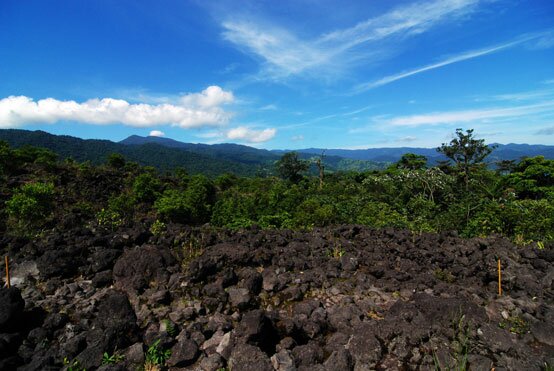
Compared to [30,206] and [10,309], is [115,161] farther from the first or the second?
[10,309]

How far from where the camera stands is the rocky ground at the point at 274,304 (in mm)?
4676

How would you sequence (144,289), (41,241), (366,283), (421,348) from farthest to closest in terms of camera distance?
(41,241) → (366,283) → (144,289) → (421,348)

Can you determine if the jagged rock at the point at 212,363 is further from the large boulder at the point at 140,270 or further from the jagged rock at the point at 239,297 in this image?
the large boulder at the point at 140,270

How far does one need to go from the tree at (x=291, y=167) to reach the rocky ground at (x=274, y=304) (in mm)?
40880

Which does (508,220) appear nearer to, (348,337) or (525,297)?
(525,297)

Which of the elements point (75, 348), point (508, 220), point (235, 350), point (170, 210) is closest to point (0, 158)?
point (170, 210)

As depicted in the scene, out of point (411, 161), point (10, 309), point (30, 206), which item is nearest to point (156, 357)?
point (10, 309)

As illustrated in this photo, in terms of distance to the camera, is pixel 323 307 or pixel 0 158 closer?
pixel 323 307

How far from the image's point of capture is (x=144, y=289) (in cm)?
697

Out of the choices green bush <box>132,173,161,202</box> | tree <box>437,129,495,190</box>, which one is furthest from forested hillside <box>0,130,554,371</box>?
tree <box>437,129,495,190</box>

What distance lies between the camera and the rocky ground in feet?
15.3

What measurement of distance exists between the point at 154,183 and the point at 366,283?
15.7 m

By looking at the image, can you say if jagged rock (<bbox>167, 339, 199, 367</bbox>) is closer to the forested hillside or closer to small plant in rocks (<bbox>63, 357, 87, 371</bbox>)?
the forested hillside

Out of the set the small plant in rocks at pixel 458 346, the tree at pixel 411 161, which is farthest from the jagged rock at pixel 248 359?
the tree at pixel 411 161
